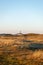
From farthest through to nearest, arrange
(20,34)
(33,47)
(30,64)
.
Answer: (20,34), (33,47), (30,64)

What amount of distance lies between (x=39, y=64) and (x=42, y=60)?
7.05 ft

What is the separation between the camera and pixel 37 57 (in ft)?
73.8

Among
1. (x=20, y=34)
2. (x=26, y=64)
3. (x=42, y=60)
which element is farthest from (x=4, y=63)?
(x=20, y=34)

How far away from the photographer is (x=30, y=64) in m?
18.6

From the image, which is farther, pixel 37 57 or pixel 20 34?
pixel 20 34

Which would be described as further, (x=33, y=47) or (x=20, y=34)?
(x=20, y=34)

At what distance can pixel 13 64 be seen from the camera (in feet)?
61.3

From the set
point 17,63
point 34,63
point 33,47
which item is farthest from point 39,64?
point 33,47

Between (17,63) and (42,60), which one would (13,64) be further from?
(42,60)

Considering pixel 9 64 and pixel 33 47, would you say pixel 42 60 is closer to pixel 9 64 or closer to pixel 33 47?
pixel 9 64

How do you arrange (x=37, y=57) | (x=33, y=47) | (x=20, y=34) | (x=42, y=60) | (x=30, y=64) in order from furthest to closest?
(x=20, y=34)
(x=33, y=47)
(x=37, y=57)
(x=42, y=60)
(x=30, y=64)

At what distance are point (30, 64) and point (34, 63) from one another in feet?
2.16

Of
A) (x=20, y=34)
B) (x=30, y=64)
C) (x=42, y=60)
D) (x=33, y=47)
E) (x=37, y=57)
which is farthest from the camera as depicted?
(x=20, y=34)

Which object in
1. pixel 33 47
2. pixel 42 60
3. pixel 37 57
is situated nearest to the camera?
pixel 42 60
